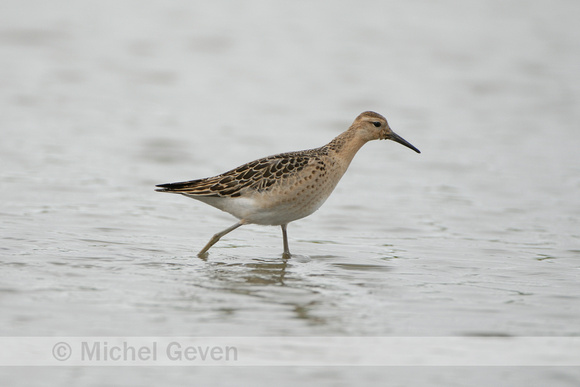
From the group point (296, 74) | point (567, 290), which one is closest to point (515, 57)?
point (296, 74)

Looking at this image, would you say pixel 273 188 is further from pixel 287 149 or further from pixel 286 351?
pixel 287 149

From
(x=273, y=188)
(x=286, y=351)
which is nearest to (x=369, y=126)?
(x=273, y=188)

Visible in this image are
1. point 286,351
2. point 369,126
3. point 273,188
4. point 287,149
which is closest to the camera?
point 286,351

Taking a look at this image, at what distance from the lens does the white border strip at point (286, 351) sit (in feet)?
20.9

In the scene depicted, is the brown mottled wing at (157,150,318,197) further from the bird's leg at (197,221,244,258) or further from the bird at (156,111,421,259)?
the bird's leg at (197,221,244,258)

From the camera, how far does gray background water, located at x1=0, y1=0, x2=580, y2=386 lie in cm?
742

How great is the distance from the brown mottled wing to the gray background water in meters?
0.74

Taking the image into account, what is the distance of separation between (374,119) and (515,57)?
12.8m

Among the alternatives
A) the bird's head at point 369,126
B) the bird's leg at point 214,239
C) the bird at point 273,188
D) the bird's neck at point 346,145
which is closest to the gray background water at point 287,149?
the bird's leg at point 214,239

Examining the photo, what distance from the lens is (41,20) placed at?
22.2 metres

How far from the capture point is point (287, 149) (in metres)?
15.5

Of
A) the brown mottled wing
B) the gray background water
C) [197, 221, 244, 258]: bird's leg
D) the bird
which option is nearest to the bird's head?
the bird

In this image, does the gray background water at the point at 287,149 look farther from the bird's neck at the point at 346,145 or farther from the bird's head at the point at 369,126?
the bird's head at the point at 369,126

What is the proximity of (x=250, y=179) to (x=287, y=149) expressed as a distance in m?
5.81
